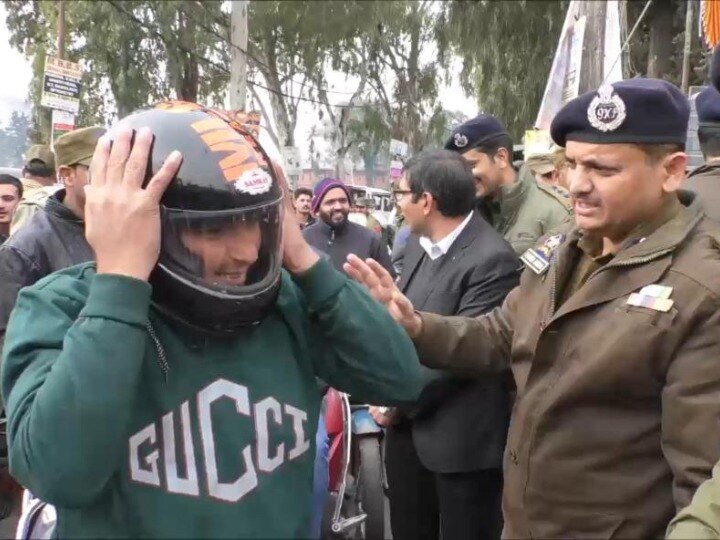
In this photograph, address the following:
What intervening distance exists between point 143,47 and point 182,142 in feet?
83.4

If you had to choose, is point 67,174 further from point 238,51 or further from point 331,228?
point 238,51

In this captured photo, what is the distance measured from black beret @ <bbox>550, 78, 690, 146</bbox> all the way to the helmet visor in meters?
0.95

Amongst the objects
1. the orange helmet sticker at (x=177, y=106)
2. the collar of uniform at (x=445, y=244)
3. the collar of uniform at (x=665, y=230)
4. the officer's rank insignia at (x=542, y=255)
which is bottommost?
the collar of uniform at (x=445, y=244)

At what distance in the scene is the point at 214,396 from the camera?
1474 mm

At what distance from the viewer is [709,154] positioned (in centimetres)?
327

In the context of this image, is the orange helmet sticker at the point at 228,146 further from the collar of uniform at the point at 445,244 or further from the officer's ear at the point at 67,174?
the officer's ear at the point at 67,174

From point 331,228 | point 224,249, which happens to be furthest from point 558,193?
point 224,249

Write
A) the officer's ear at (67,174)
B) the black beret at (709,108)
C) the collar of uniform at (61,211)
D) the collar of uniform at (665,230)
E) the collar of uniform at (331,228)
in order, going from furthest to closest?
the collar of uniform at (331,228) < the officer's ear at (67,174) < the collar of uniform at (61,211) < the black beret at (709,108) < the collar of uniform at (665,230)

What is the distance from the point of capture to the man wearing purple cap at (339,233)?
730 centimetres

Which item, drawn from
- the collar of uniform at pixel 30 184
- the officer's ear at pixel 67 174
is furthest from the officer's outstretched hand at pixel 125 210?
the collar of uniform at pixel 30 184

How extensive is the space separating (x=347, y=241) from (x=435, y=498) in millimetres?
4019

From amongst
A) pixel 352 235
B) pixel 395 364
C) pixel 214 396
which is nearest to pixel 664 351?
pixel 395 364

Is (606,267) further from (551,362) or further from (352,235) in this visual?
(352,235)

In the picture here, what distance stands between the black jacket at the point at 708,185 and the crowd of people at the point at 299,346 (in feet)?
0.03
